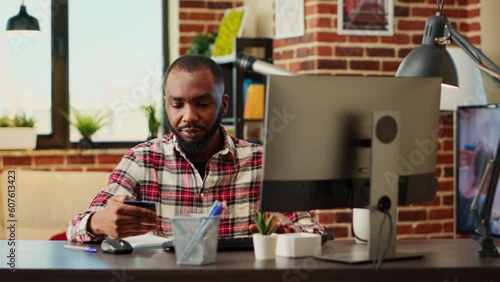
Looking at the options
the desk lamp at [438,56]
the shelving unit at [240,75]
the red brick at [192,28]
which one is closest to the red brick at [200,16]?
the red brick at [192,28]

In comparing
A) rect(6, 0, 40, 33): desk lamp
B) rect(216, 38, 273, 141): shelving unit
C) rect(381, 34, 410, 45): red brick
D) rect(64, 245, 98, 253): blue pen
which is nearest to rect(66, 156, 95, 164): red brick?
rect(6, 0, 40, 33): desk lamp

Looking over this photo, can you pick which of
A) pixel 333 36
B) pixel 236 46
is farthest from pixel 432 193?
pixel 236 46

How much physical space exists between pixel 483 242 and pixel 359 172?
0.39 metres

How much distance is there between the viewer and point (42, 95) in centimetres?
600

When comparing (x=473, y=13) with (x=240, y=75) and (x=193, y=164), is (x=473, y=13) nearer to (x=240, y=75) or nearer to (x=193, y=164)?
(x=240, y=75)

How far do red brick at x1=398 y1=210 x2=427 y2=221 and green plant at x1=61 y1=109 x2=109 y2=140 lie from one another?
2.21m

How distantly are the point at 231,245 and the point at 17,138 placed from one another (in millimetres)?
3570

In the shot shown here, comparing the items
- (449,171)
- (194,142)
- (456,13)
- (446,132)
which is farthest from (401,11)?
(194,142)

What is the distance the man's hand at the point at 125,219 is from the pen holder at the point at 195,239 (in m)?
0.20

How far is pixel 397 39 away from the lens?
4703 mm

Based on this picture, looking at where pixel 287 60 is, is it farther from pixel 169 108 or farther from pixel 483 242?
pixel 483 242

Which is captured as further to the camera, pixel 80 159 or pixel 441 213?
pixel 80 159

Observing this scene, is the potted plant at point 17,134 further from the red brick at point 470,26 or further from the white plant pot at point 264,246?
the white plant pot at point 264,246

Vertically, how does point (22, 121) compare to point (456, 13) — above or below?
below
